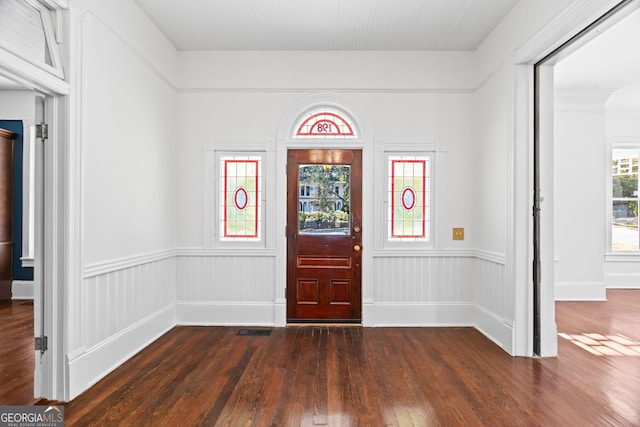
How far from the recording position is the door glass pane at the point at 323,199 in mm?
5020

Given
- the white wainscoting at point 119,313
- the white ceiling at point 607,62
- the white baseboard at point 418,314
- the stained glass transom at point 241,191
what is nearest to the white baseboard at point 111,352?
the white wainscoting at point 119,313

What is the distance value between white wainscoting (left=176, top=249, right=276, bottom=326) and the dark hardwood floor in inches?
13.3

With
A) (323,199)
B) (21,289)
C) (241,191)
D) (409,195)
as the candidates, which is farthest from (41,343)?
(21,289)

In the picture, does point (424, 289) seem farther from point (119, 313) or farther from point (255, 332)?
point (119, 313)

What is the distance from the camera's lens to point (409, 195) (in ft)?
16.5

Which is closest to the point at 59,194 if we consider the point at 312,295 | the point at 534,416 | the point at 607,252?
the point at 312,295

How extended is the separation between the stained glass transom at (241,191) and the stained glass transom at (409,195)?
160 cm

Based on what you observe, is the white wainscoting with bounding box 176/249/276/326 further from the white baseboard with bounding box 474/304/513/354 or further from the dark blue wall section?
the dark blue wall section

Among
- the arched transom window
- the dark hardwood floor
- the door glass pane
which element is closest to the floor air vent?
the dark hardwood floor

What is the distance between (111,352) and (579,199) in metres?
6.51

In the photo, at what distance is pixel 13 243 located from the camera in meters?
6.30

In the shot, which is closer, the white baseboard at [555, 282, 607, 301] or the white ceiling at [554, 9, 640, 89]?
the white ceiling at [554, 9, 640, 89]

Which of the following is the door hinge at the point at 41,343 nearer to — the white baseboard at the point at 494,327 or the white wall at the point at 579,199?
the white baseboard at the point at 494,327

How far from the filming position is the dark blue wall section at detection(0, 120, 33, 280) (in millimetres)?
6285
